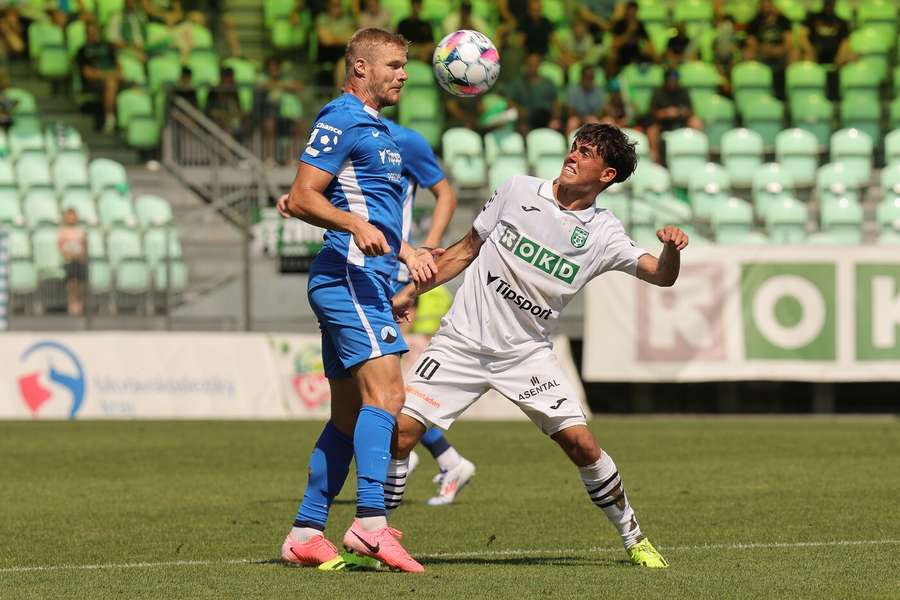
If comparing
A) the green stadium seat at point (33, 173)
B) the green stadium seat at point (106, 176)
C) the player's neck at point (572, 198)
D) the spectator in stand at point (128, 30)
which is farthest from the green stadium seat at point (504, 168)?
the player's neck at point (572, 198)

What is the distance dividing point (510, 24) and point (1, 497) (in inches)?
602

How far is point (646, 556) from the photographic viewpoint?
7.36 meters

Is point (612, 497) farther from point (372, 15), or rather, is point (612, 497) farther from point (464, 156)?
point (372, 15)

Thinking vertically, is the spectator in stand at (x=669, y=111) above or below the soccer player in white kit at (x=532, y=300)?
above

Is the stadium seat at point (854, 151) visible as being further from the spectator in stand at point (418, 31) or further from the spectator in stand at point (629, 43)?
the spectator in stand at point (418, 31)

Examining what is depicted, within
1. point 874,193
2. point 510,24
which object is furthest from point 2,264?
point 874,193

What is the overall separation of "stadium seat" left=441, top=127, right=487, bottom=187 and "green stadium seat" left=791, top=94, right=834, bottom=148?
4.68 m

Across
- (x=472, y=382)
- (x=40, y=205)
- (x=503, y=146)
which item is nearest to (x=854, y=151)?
(x=503, y=146)

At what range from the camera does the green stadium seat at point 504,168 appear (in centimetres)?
2108

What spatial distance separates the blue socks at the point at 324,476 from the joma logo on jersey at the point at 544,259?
113 cm

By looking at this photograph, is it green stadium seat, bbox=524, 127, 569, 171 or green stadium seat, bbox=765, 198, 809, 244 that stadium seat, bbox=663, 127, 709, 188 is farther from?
green stadium seat, bbox=765, 198, 809, 244

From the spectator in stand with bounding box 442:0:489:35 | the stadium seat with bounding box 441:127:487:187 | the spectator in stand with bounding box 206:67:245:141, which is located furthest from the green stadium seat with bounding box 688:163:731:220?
the spectator in stand with bounding box 206:67:245:141

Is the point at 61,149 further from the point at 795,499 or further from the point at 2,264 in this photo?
the point at 795,499

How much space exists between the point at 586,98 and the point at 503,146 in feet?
5.63
